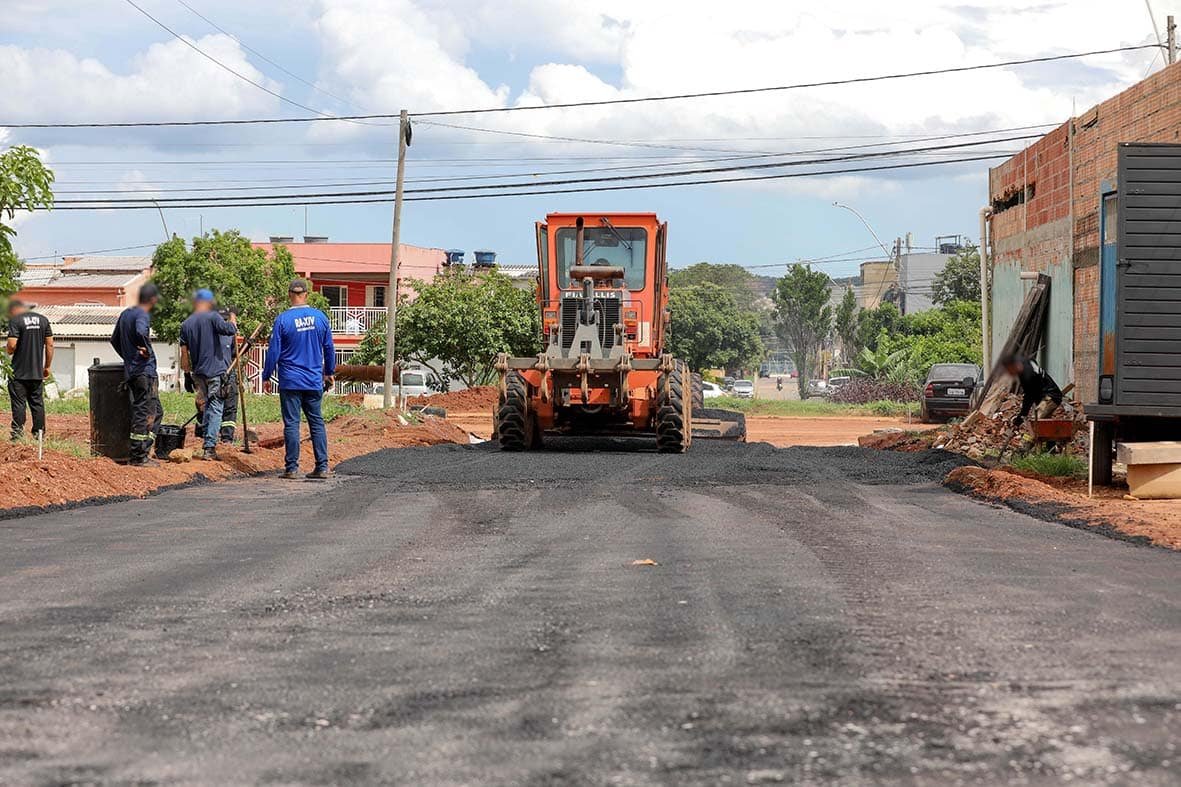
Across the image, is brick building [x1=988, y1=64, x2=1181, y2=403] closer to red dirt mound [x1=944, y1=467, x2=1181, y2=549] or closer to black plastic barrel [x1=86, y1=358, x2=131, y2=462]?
red dirt mound [x1=944, y1=467, x2=1181, y2=549]

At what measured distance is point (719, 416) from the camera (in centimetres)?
2531

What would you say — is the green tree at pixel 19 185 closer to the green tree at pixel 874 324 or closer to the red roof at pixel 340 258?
the red roof at pixel 340 258

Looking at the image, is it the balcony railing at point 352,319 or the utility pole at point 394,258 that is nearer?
the utility pole at point 394,258

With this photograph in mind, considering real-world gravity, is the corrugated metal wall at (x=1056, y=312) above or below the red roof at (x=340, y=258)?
below

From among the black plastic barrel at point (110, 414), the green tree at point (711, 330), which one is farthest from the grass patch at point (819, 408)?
the green tree at point (711, 330)

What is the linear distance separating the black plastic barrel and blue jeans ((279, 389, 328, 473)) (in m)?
1.90

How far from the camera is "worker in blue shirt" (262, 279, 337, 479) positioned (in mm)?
13797

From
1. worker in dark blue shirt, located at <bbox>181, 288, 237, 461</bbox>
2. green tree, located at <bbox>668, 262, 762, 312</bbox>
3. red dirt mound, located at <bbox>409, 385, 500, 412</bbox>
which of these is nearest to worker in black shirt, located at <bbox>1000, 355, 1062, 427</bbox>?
worker in dark blue shirt, located at <bbox>181, 288, 237, 461</bbox>

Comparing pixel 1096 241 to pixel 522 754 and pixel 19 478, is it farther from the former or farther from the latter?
pixel 522 754

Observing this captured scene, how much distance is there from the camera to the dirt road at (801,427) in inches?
1251

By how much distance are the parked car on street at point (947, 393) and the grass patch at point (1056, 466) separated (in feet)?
68.2

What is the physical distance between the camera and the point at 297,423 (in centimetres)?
1390

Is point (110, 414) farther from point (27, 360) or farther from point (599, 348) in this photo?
point (599, 348)

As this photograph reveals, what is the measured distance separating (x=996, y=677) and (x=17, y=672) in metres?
3.57
